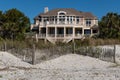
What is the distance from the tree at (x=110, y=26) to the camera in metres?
51.7

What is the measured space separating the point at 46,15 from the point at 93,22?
11.5 metres

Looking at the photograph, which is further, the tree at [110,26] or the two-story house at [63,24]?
the two-story house at [63,24]

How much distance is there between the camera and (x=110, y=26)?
54375mm

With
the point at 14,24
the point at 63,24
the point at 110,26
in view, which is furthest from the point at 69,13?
the point at 14,24

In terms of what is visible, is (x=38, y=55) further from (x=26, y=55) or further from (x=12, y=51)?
(x=12, y=51)

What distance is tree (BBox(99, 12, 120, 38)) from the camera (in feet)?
170

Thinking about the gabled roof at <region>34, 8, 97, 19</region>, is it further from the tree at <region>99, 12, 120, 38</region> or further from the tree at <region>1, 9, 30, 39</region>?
the tree at <region>1, 9, 30, 39</region>

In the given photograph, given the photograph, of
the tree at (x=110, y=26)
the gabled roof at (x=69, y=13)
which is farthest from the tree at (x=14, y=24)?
the tree at (x=110, y=26)

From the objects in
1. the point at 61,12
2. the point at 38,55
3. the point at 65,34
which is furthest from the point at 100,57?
the point at 61,12

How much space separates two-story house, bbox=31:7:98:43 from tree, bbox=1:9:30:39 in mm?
6264

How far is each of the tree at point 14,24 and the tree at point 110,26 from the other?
14.8 m

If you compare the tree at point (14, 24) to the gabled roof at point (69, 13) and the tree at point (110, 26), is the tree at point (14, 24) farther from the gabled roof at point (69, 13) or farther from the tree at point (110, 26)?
the tree at point (110, 26)

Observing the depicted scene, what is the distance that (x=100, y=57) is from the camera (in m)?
25.6

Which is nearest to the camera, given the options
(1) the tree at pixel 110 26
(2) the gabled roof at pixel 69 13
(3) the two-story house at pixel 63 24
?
(1) the tree at pixel 110 26
